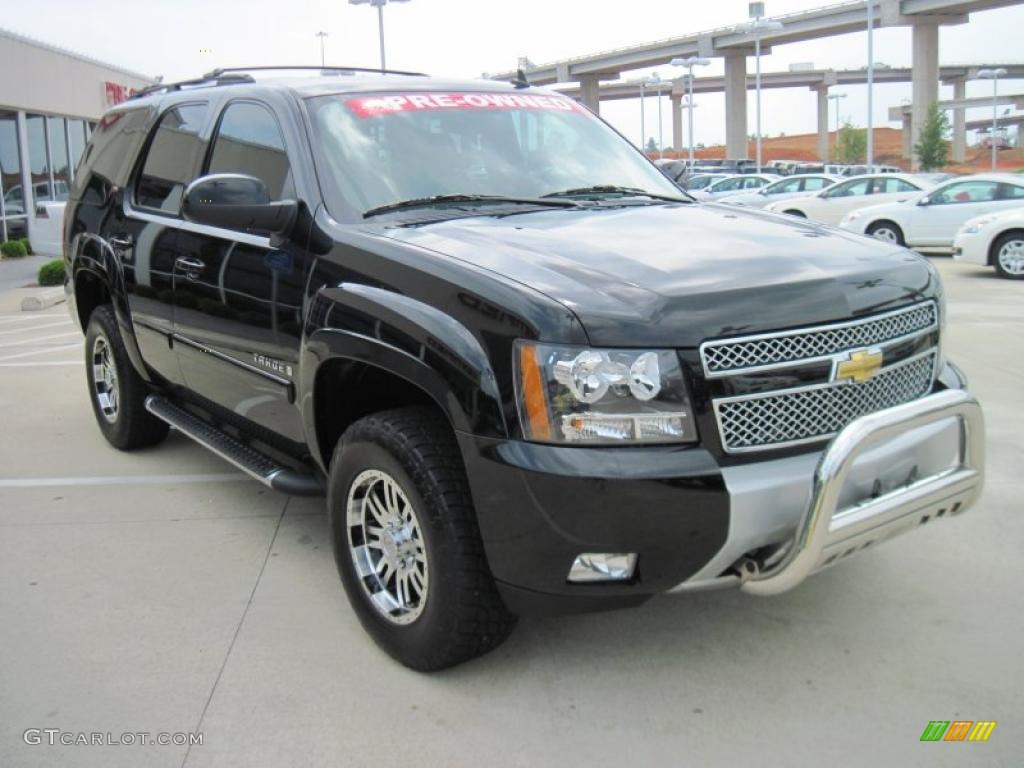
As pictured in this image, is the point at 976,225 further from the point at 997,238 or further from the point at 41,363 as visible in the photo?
the point at 41,363

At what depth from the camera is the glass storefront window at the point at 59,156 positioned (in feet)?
78.0

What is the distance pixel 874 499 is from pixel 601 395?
892 millimetres

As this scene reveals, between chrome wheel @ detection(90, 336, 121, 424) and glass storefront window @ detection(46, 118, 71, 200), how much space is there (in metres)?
19.4

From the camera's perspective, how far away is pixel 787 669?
3.32 meters

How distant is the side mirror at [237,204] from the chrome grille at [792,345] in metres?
1.72

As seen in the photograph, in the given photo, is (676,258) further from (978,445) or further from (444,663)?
(444,663)

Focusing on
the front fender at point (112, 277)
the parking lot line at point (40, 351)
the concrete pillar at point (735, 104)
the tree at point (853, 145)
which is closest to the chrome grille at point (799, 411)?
the front fender at point (112, 277)

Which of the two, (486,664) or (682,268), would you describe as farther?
(486,664)

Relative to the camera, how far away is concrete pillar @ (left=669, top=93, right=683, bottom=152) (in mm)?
112625

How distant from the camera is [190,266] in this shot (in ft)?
14.6

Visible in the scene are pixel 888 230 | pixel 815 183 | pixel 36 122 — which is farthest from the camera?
pixel 815 183

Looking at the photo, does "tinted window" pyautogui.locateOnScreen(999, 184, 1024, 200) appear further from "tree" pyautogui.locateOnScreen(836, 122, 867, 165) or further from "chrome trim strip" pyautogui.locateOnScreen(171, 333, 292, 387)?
"tree" pyautogui.locateOnScreen(836, 122, 867, 165)

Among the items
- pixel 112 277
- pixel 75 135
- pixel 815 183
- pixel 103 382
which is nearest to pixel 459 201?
pixel 112 277

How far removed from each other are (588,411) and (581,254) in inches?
26.1
